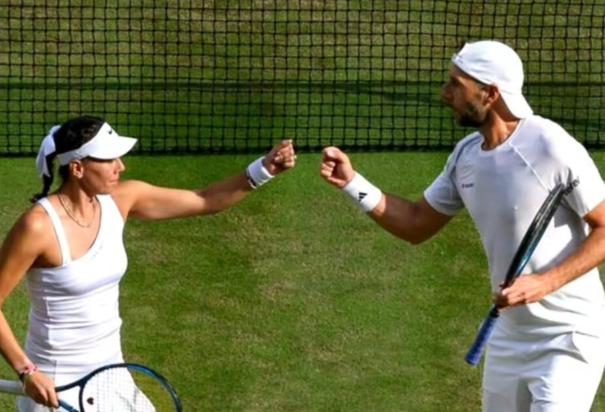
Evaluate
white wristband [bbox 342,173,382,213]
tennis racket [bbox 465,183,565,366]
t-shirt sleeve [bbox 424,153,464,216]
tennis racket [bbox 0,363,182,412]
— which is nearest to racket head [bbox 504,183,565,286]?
tennis racket [bbox 465,183,565,366]

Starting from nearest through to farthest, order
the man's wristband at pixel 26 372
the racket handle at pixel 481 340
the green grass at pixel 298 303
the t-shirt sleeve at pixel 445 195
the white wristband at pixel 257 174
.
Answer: the man's wristband at pixel 26 372, the racket handle at pixel 481 340, the t-shirt sleeve at pixel 445 195, the white wristband at pixel 257 174, the green grass at pixel 298 303

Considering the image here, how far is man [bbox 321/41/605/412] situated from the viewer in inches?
288

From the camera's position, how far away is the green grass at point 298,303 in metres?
9.75

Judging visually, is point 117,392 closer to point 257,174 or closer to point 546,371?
point 257,174

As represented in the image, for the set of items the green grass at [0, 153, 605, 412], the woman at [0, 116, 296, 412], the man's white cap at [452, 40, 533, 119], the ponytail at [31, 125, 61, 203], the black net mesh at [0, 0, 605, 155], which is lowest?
the green grass at [0, 153, 605, 412]

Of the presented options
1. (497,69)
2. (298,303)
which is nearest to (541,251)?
(497,69)

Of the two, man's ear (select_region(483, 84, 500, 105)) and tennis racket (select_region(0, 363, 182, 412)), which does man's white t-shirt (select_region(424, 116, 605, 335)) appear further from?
tennis racket (select_region(0, 363, 182, 412))

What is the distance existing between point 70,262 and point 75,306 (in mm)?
210

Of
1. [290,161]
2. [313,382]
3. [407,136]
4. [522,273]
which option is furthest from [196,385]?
[407,136]

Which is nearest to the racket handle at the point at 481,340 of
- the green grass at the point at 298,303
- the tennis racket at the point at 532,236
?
the tennis racket at the point at 532,236

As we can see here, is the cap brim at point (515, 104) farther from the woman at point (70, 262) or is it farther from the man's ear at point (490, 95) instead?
the woman at point (70, 262)

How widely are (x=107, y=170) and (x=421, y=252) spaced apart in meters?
4.36

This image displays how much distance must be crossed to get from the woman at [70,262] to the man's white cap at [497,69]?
5.06 ft

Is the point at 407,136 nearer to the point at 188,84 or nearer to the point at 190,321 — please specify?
the point at 188,84
